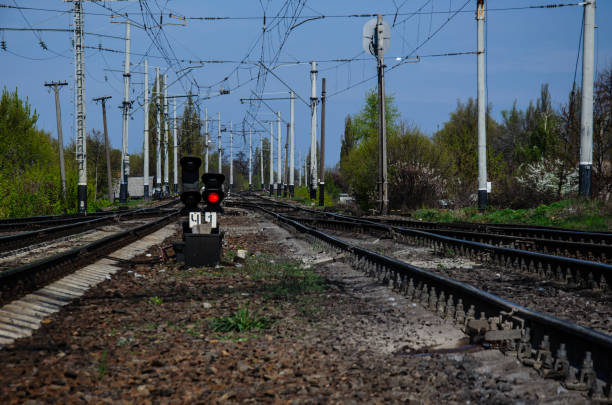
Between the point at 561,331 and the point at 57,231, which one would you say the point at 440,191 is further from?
the point at 561,331

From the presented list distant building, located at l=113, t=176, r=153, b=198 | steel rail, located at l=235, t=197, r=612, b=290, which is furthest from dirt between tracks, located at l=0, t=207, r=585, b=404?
distant building, located at l=113, t=176, r=153, b=198

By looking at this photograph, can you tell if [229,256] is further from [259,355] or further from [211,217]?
[259,355]

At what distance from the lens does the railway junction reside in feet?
11.8

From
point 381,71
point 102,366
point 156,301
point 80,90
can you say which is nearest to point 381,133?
point 381,71

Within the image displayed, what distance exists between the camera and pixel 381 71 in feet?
93.5

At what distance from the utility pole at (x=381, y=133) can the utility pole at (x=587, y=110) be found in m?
8.49

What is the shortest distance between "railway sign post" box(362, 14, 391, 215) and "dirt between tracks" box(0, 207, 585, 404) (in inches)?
794

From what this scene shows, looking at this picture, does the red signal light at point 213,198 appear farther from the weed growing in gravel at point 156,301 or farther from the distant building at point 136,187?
the distant building at point 136,187

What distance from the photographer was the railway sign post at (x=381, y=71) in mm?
27312

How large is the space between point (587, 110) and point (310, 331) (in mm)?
19808

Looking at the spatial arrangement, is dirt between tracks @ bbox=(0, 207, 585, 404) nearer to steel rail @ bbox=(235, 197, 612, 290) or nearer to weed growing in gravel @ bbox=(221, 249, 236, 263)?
steel rail @ bbox=(235, 197, 612, 290)

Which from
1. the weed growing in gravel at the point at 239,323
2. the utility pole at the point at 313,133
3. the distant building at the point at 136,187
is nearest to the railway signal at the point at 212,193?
the weed growing in gravel at the point at 239,323

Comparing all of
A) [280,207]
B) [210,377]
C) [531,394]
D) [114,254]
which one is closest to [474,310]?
[531,394]

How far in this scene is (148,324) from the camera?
214 inches
